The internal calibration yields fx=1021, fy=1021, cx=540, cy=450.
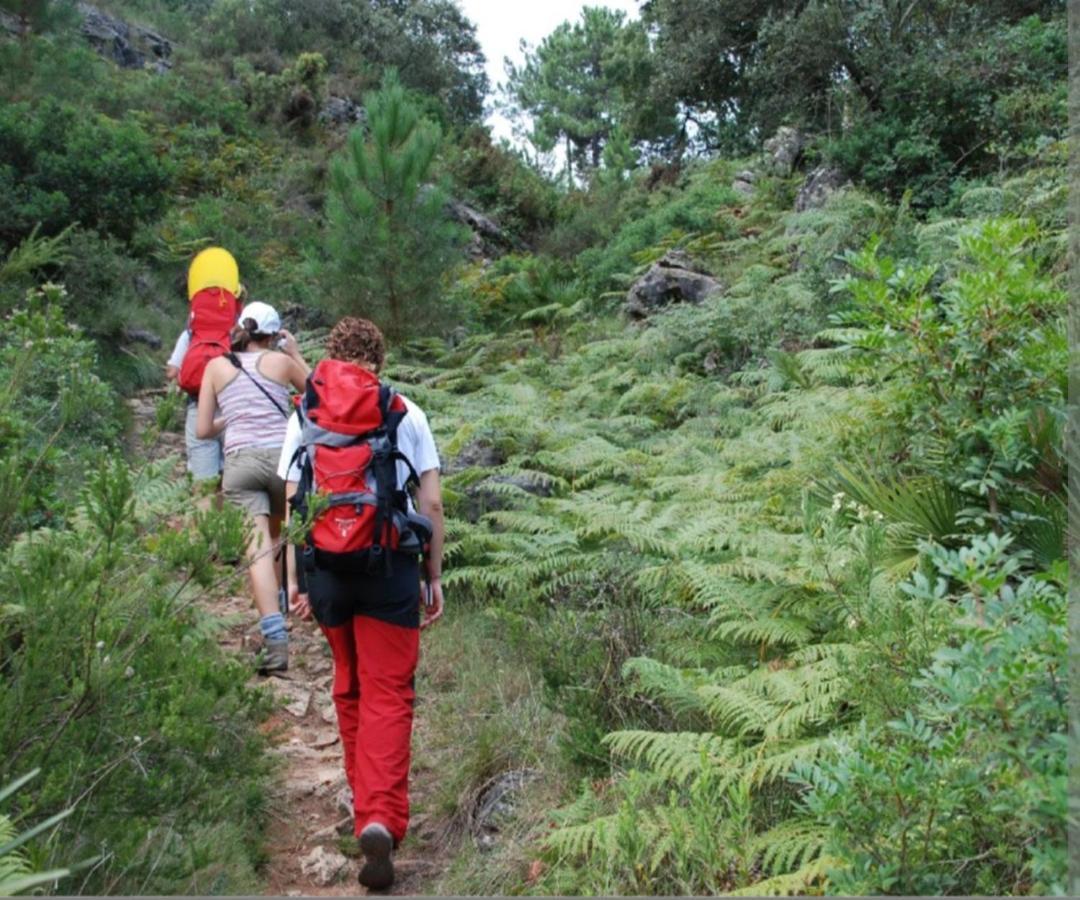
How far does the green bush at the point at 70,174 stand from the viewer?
39.3ft

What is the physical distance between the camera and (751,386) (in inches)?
386

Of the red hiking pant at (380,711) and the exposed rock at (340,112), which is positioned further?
the exposed rock at (340,112)

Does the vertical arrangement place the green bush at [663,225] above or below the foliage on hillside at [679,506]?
above

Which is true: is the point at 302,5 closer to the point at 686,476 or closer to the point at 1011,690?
the point at 686,476

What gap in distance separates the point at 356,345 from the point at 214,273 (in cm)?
283

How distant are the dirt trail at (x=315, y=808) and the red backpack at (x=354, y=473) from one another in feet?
2.60

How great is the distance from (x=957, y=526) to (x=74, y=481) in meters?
5.10

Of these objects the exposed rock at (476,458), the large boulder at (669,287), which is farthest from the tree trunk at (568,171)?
the exposed rock at (476,458)

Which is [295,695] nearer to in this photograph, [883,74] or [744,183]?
[883,74]

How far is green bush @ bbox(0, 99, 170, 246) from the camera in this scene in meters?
12.0

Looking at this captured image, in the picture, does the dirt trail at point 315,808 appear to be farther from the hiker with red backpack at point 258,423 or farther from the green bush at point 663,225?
the green bush at point 663,225

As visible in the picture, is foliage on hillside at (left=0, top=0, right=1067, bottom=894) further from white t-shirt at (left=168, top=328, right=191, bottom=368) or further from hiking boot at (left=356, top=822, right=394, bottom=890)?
white t-shirt at (left=168, top=328, right=191, bottom=368)

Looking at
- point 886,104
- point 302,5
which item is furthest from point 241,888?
point 302,5

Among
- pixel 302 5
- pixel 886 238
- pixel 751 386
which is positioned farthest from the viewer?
pixel 302 5
